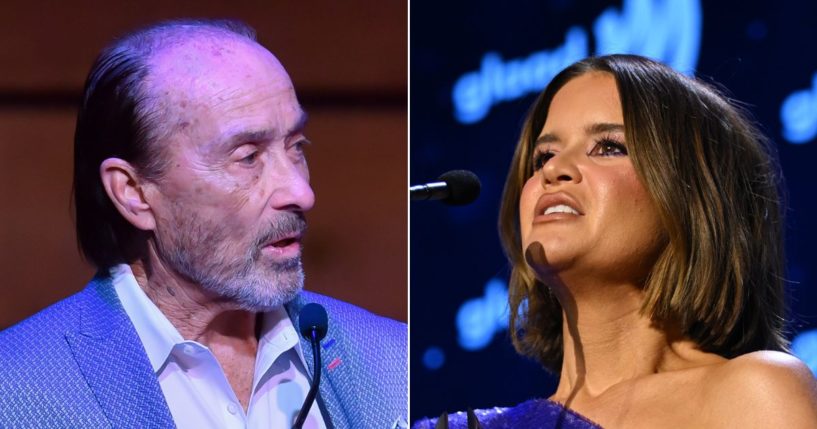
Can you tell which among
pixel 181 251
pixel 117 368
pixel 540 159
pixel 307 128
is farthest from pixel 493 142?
pixel 117 368

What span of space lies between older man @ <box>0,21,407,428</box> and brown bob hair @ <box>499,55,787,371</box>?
1.57 ft

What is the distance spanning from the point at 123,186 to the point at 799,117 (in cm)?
151

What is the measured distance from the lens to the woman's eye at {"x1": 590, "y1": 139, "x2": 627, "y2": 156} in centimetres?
165

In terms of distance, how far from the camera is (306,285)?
1.60 metres

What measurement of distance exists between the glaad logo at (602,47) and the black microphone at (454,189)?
0.83 m

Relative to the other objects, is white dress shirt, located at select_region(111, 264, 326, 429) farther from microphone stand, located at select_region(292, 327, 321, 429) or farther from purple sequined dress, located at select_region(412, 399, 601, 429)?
purple sequined dress, located at select_region(412, 399, 601, 429)

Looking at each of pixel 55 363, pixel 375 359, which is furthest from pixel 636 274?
pixel 55 363

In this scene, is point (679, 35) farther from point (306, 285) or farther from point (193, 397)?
point (193, 397)

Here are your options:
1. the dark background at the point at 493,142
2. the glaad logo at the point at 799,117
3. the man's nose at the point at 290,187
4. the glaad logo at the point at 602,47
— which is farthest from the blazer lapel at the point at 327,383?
the glaad logo at the point at 799,117

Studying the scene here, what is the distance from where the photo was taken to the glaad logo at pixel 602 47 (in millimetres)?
2404

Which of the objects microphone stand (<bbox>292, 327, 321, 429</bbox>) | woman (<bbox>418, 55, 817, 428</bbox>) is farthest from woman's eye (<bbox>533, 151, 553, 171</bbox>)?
microphone stand (<bbox>292, 327, 321, 429</bbox>)

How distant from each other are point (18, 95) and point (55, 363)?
1.17 ft

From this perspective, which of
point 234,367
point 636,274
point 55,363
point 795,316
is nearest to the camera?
point 55,363

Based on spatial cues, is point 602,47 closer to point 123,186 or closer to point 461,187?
point 461,187
